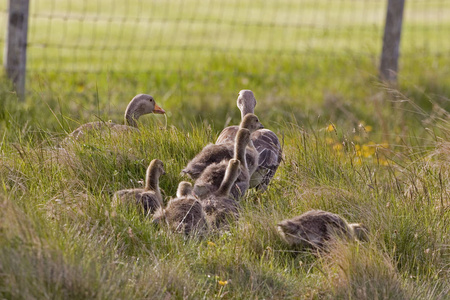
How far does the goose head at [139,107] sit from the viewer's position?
6.96 m

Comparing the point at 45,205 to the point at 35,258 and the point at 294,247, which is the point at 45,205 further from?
the point at 294,247

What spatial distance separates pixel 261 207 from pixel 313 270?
0.83 metres

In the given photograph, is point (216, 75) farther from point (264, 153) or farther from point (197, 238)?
point (197, 238)

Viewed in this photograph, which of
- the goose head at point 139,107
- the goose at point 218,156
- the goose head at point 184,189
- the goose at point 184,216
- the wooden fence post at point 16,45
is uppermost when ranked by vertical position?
the wooden fence post at point 16,45

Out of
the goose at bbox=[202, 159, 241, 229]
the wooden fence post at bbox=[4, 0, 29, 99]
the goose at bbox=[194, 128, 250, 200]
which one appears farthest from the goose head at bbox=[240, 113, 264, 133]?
the wooden fence post at bbox=[4, 0, 29, 99]

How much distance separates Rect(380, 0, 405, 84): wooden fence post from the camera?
1055cm

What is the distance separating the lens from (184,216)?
4.92 meters

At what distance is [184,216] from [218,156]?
103 centimetres

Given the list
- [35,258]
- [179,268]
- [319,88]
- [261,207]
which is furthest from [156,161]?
[319,88]

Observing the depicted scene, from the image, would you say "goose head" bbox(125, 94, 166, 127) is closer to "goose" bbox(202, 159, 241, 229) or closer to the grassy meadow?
the grassy meadow

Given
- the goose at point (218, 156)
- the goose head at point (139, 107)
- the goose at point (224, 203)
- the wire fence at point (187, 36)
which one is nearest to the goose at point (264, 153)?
the goose at point (218, 156)

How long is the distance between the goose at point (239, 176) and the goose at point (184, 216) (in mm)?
403

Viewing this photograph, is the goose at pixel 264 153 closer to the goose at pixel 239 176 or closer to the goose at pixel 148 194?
the goose at pixel 239 176

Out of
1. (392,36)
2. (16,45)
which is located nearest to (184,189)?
(16,45)
